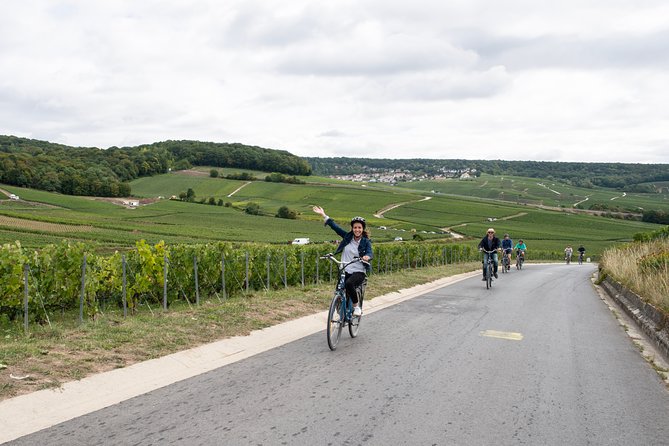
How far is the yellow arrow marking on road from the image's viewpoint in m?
8.90

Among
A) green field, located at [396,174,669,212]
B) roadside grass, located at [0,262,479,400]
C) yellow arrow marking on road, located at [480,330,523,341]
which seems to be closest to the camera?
roadside grass, located at [0,262,479,400]

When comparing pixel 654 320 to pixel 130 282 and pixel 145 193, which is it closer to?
pixel 130 282

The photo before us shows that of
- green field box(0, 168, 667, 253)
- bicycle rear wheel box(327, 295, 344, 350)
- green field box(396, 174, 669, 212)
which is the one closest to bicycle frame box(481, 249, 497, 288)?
bicycle rear wheel box(327, 295, 344, 350)

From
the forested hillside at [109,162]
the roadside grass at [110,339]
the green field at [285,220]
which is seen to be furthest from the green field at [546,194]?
the roadside grass at [110,339]

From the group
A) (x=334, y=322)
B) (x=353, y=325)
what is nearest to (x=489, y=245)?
(x=353, y=325)

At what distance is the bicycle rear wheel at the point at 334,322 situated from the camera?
7586 mm

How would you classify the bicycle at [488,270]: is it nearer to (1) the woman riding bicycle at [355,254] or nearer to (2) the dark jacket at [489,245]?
(2) the dark jacket at [489,245]

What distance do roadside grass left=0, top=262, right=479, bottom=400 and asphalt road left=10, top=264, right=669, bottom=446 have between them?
3.57 ft

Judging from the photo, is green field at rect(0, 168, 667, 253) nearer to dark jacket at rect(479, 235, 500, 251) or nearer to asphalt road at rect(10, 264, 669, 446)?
dark jacket at rect(479, 235, 500, 251)

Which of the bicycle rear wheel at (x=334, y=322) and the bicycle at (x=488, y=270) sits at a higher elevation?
the bicycle rear wheel at (x=334, y=322)

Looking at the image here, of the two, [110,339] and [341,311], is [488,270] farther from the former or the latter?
[110,339]

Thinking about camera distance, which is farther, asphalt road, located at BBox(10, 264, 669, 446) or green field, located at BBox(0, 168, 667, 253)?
green field, located at BBox(0, 168, 667, 253)

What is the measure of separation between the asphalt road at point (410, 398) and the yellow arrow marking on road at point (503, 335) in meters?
0.02

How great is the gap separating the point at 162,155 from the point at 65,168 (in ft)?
139
